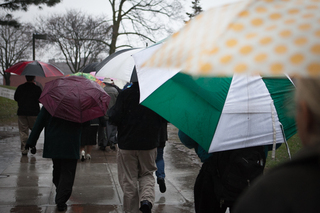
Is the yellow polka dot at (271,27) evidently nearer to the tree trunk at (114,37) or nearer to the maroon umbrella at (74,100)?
the maroon umbrella at (74,100)

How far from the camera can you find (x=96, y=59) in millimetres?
37281

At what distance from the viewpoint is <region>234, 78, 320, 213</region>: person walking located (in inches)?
42.4

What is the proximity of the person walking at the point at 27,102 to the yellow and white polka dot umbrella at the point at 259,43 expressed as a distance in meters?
7.89

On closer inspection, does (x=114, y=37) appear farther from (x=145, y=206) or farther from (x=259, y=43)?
(x=259, y=43)

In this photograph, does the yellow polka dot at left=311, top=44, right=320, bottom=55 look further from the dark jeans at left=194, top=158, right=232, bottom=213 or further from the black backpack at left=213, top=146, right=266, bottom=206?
the dark jeans at left=194, top=158, right=232, bottom=213

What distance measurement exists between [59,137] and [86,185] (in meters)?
1.78

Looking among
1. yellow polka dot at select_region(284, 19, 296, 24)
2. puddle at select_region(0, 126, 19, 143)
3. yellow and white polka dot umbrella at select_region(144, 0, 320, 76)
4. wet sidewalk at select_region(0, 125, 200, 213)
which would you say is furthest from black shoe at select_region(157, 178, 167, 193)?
puddle at select_region(0, 126, 19, 143)

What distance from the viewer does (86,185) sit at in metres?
6.45

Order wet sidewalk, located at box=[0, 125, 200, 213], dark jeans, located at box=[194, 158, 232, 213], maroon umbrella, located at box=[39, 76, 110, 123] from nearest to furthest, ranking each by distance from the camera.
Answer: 1. dark jeans, located at box=[194, 158, 232, 213]
2. maroon umbrella, located at box=[39, 76, 110, 123]
3. wet sidewalk, located at box=[0, 125, 200, 213]

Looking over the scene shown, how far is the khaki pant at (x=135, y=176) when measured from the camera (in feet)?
15.0

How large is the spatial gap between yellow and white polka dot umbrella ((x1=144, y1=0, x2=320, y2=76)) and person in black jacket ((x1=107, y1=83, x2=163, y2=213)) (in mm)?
3218

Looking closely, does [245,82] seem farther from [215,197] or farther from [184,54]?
[184,54]

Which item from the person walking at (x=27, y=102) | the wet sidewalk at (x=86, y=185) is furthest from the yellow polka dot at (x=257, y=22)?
the person walking at (x=27, y=102)

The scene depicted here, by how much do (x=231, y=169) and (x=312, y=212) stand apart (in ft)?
7.20
